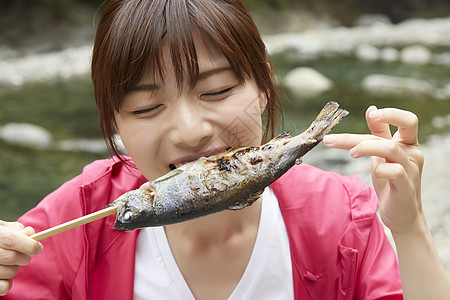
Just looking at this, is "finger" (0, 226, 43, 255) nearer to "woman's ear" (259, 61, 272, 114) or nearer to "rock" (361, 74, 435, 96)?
"woman's ear" (259, 61, 272, 114)

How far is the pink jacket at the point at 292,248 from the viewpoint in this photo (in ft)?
6.89

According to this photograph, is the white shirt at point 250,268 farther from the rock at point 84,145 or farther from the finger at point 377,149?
the rock at point 84,145

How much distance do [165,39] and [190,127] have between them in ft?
1.15

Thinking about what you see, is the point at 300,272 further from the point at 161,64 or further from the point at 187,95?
the point at 161,64

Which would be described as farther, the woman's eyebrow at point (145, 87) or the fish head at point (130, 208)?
the woman's eyebrow at point (145, 87)

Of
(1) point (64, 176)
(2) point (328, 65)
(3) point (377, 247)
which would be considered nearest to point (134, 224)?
(3) point (377, 247)

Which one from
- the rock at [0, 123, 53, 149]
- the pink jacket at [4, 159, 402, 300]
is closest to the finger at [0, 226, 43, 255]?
the pink jacket at [4, 159, 402, 300]

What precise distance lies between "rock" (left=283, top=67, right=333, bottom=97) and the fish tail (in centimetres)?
896

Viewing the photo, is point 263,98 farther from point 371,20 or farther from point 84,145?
point 371,20

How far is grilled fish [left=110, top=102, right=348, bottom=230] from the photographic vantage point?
1.68 meters

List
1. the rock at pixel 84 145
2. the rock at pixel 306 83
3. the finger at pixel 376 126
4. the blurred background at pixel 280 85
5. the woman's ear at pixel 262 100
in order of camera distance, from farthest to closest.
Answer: the rock at pixel 306 83
the rock at pixel 84 145
the blurred background at pixel 280 85
the woman's ear at pixel 262 100
the finger at pixel 376 126

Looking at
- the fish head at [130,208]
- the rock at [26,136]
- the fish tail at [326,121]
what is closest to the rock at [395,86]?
the rock at [26,136]

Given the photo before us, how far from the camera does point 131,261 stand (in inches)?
86.4

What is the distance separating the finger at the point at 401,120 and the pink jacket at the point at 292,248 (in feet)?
1.71
